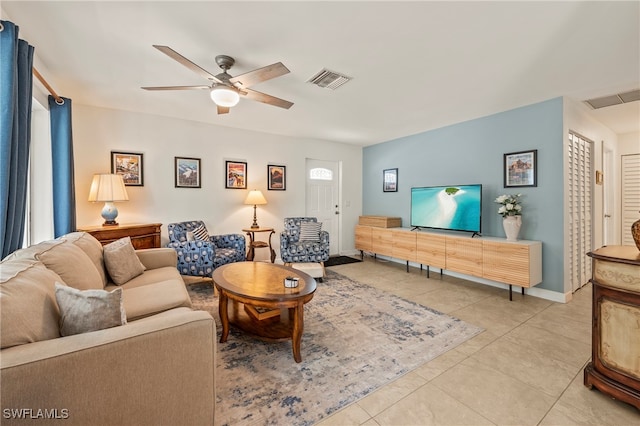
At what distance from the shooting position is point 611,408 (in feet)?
5.18

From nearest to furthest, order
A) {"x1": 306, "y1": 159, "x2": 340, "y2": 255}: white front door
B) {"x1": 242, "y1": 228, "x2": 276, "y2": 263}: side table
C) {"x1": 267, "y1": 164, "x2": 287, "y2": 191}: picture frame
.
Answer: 1. {"x1": 242, "y1": 228, "x2": 276, "y2": 263}: side table
2. {"x1": 267, "y1": 164, "x2": 287, "y2": 191}: picture frame
3. {"x1": 306, "y1": 159, "x2": 340, "y2": 255}: white front door

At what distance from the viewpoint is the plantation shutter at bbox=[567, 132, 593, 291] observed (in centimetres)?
339

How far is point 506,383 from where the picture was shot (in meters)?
1.79

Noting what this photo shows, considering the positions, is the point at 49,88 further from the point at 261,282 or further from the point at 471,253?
the point at 471,253

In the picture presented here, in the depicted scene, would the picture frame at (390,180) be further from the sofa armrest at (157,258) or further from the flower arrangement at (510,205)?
the sofa armrest at (157,258)

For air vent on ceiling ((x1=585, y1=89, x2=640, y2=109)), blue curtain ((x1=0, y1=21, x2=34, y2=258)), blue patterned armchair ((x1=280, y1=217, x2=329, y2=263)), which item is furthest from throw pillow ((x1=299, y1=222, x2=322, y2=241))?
air vent on ceiling ((x1=585, y1=89, x2=640, y2=109))

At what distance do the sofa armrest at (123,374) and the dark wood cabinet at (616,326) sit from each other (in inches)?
90.0

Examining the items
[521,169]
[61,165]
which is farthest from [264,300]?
[521,169]

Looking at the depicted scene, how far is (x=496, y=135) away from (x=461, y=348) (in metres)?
3.07

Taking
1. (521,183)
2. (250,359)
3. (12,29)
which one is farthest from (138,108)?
(521,183)

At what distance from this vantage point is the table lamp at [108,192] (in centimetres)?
333

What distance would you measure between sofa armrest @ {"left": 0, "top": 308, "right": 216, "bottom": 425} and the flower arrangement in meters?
3.70

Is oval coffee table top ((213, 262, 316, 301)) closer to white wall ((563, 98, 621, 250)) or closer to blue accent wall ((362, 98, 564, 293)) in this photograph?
blue accent wall ((362, 98, 564, 293))

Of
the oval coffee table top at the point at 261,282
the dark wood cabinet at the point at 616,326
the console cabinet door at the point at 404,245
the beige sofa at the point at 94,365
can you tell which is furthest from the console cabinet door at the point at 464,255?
the beige sofa at the point at 94,365
